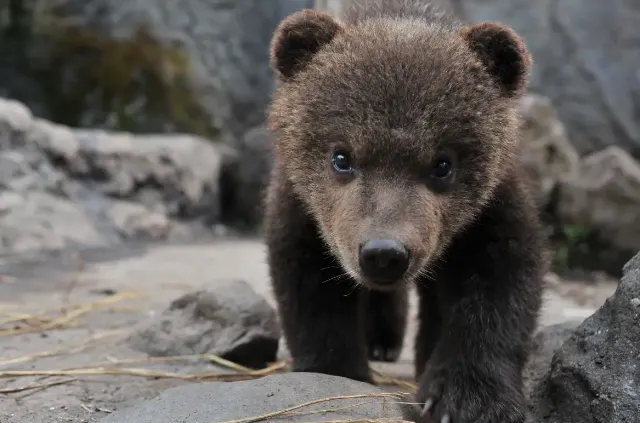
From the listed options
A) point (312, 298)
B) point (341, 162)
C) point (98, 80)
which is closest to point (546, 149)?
point (98, 80)

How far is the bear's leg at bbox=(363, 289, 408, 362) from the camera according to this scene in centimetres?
526

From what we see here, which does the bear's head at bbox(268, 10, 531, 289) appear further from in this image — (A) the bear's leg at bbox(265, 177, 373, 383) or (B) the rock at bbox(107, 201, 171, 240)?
(B) the rock at bbox(107, 201, 171, 240)

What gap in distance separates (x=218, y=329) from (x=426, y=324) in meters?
1.25

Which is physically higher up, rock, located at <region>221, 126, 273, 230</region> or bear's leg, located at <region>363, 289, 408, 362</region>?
bear's leg, located at <region>363, 289, 408, 362</region>

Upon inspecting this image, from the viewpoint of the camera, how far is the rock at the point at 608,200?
31.8 feet

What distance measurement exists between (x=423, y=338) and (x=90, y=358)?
1965mm

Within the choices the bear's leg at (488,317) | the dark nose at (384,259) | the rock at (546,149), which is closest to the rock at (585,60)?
the rock at (546,149)

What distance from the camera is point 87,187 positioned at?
9633 mm

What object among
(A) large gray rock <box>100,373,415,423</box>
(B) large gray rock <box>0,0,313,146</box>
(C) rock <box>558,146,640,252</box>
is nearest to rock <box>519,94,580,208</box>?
(C) rock <box>558,146,640,252</box>

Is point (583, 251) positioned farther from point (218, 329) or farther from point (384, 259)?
point (384, 259)

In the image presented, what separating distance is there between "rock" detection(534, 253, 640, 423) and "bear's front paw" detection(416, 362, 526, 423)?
0.18m

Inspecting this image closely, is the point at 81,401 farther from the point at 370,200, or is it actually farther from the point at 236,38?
the point at 236,38

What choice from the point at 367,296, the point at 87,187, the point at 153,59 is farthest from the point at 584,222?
the point at 153,59

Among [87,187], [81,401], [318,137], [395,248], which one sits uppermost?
[318,137]
